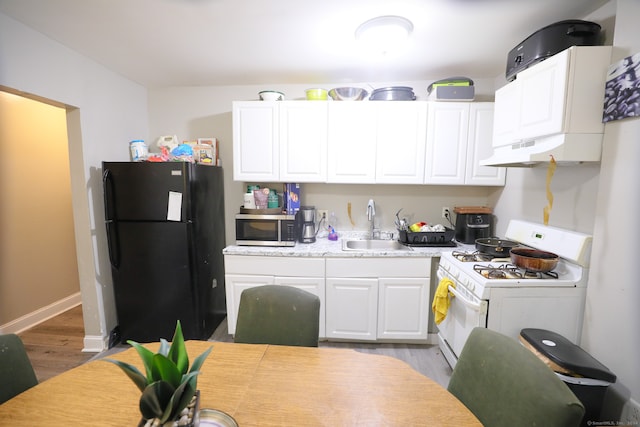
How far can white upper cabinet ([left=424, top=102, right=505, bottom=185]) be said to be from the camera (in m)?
2.37

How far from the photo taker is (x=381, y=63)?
2.27 m

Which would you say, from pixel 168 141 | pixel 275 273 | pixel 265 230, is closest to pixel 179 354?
pixel 275 273

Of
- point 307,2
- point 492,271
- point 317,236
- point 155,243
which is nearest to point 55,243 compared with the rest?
point 155,243

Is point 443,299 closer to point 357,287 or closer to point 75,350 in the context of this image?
point 357,287

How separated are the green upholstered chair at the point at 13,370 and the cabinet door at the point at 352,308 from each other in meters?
1.74

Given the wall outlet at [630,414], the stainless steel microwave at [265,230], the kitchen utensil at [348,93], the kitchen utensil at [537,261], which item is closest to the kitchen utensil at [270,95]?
the kitchen utensil at [348,93]

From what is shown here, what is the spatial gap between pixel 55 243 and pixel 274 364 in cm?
322

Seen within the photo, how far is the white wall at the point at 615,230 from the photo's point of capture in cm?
131

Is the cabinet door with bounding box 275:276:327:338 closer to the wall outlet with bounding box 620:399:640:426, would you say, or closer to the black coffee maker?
the black coffee maker

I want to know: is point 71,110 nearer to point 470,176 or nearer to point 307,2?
point 307,2

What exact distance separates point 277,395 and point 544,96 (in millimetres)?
1977

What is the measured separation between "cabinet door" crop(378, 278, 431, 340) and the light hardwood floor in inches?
5.2

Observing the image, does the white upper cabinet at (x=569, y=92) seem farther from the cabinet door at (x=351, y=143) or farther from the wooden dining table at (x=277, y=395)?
the wooden dining table at (x=277, y=395)

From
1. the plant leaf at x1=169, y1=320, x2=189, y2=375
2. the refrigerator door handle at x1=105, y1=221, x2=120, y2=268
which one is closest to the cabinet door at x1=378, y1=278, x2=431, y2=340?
the plant leaf at x1=169, y1=320, x2=189, y2=375
